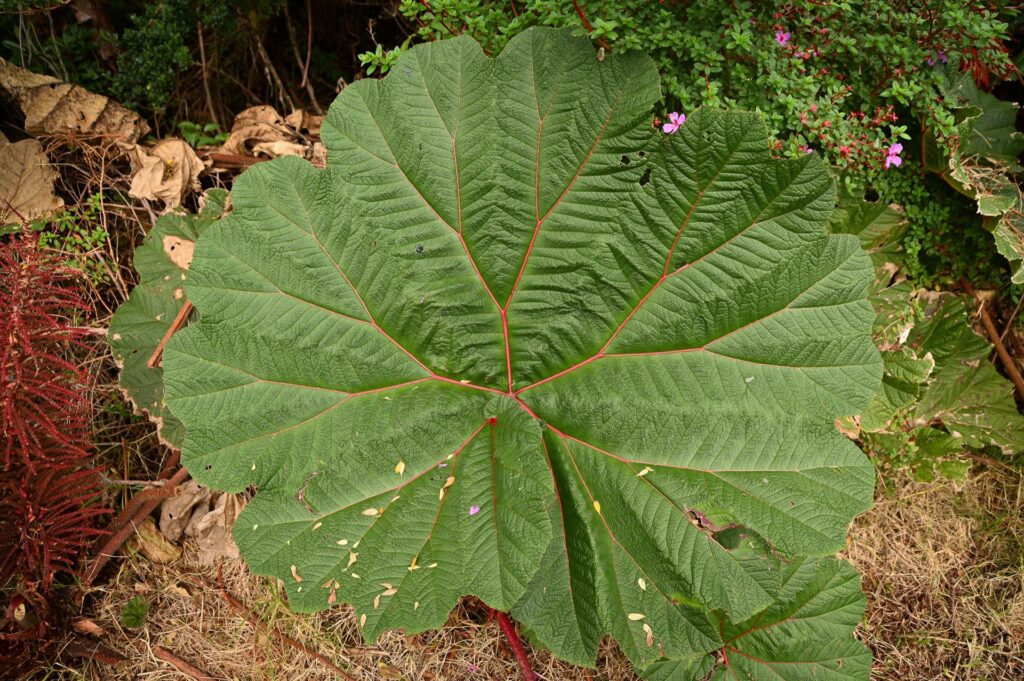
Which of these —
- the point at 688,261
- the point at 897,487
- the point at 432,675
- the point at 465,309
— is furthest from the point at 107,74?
the point at 897,487

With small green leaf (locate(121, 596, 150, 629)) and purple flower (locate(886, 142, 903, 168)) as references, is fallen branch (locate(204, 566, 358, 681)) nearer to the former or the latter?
small green leaf (locate(121, 596, 150, 629))

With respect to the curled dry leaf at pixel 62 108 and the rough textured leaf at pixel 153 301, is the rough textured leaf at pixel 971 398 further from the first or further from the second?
the curled dry leaf at pixel 62 108

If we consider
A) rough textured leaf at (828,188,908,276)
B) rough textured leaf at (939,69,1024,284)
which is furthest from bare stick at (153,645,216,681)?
rough textured leaf at (939,69,1024,284)

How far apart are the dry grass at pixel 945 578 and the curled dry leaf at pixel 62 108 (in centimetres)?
268

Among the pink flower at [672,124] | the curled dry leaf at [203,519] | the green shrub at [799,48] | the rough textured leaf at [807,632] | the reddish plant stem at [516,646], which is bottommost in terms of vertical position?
the reddish plant stem at [516,646]

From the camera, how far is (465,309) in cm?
169

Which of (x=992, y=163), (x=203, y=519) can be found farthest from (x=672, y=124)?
(x=203, y=519)

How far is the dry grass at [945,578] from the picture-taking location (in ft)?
7.29

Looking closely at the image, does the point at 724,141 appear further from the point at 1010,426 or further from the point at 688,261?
the point at 1010,426

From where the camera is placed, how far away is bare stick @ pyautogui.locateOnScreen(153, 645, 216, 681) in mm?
2213

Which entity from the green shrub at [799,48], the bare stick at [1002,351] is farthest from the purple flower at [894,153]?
the bare stick at [1002,351]

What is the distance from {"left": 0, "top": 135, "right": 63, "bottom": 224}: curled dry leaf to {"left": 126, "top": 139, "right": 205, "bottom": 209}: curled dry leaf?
25 cm

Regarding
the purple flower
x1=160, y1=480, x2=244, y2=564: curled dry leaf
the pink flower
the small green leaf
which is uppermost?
the pink flower

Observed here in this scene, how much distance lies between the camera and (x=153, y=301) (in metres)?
2.22
